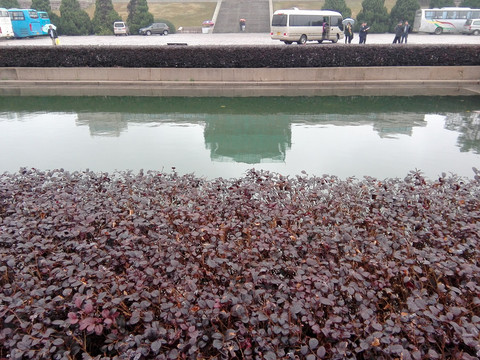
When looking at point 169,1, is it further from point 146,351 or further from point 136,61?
point 146,351

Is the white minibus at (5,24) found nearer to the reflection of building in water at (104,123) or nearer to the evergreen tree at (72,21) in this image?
the evergreen tree at (72,21)

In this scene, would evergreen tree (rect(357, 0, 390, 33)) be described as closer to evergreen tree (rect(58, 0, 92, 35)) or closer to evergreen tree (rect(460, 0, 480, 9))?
evergreen tree (rect(460, 0, 480, 9))

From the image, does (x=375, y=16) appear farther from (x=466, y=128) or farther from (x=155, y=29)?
(x=466, y=128)

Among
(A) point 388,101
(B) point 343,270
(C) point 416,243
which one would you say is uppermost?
(B) point 343,270

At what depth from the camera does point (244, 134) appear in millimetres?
8102

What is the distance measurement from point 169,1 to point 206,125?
38357 mm

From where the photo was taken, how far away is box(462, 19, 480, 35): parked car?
2736 centimetres

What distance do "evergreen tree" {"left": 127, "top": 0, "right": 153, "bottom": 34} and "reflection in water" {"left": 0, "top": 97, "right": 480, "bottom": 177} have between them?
23.4 m

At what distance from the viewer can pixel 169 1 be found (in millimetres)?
42062

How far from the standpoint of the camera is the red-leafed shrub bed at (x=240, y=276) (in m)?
1.95

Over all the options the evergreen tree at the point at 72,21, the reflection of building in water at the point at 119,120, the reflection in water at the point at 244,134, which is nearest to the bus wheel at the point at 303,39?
the reflection in water at the point at 244,134

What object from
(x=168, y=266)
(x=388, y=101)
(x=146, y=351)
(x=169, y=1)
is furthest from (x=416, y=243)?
(x=169, y=1)

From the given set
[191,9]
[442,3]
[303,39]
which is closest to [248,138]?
[303,39]

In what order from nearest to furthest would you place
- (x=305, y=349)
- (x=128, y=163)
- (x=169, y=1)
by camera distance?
(x=305, y=349), (x=128, y=163), (x=169, y=1)
